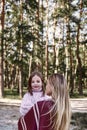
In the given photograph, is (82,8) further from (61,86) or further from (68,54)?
(61,86)

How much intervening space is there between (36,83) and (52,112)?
1.24 feet

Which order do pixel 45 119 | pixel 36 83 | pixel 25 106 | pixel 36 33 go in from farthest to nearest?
1. pixel 36 33
2. pixel 36 83
3. pixel 25 106
4. pixel 45 119

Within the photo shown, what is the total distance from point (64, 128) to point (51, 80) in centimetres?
40

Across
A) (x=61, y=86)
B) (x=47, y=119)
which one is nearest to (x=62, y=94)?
(x=61, y=86)

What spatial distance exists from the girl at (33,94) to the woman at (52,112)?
0.34 feet

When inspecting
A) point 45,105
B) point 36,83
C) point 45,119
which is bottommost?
point 45,119

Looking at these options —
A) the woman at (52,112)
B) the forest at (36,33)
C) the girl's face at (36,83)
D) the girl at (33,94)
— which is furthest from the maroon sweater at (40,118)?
the forest at (36,33)

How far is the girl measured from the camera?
2.81m

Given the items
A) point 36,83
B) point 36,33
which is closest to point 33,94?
point 36,83

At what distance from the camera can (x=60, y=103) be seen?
2.66 meters

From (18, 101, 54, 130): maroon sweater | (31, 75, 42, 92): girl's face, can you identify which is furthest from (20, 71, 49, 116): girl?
(18, 101, 54, 130): maroon sweater

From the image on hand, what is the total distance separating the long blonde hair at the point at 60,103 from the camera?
265cm

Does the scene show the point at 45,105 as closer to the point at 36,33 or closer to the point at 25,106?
the point at 25,106

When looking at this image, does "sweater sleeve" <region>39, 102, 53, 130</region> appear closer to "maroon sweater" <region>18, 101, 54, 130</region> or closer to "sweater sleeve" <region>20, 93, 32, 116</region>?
"maroon sweater" <region>18, 101, 54, 130</region>
